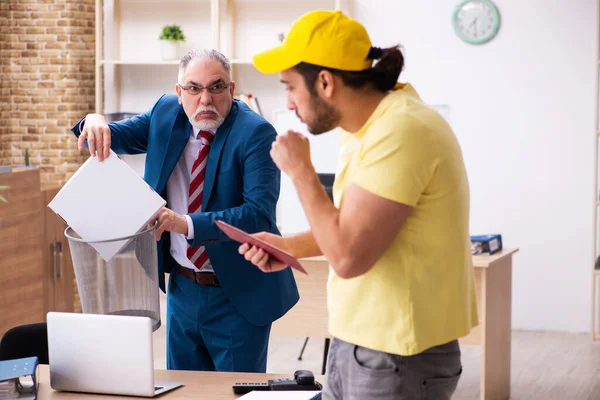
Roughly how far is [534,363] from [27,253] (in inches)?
127

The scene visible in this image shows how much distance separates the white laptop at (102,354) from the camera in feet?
6.86

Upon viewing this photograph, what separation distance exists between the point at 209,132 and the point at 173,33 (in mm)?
4121

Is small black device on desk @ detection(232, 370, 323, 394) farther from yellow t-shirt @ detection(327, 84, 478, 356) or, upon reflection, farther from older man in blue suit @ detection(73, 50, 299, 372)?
yellow t-shirt @ detection(327, 84, 478, 356)

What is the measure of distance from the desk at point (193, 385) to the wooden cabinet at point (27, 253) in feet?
7.72

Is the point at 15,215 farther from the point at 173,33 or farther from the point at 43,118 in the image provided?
the point at 173,33

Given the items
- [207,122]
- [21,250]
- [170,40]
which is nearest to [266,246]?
[207,122]

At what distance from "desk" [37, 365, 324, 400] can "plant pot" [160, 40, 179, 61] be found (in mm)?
4482

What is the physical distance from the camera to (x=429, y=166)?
4.98ft

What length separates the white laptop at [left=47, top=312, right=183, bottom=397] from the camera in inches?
82.4

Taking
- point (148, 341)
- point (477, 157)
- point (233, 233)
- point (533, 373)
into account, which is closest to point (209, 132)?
point (148, 341)

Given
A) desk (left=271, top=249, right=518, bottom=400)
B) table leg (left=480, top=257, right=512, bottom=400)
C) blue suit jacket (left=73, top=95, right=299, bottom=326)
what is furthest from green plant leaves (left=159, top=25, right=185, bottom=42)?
blue suit jacket (left=73, top=95, right=299, bottom=326)

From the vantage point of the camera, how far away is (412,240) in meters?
1.55

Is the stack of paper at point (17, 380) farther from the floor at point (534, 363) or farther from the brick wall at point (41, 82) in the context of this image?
the brick wall at point (41, 82)

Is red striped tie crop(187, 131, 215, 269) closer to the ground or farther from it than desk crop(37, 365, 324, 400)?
farther from it
